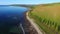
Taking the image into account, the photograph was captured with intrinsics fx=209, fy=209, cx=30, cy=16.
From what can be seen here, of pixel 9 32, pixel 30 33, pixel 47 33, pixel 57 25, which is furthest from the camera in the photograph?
pixel 9 32

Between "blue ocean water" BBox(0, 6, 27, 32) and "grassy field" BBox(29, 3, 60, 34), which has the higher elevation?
"grassy field" BBox(29, 3, 60, 34)

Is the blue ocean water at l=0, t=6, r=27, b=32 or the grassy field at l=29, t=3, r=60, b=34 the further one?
the blue ocean water at l=0, t=6, r=27, b=32

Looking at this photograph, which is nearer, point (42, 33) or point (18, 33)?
point (42, 33)

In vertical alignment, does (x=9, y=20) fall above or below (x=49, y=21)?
below

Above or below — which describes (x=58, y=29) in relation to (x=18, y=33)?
above

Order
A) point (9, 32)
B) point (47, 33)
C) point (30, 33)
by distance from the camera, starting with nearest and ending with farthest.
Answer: point (47, 33) < point (30, 33) < point (9, 32)

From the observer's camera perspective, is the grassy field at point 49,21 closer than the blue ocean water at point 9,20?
Yes

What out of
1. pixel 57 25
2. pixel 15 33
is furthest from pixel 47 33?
pixel 15 33

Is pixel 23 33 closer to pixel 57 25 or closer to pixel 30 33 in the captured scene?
pixel 30 33

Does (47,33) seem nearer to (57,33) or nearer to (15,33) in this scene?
(57,33)

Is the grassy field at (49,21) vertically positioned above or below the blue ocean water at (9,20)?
above

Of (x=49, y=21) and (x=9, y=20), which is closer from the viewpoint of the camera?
(x=49, y=21)
